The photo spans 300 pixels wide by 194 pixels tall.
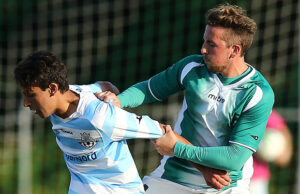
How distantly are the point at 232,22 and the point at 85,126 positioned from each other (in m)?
1.03

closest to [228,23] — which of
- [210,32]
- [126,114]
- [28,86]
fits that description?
[210,32]

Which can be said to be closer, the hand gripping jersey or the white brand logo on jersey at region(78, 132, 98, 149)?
the white brand logo on jersey at region(78, 132, 98, 149)

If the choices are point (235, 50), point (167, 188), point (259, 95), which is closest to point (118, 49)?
point (167, 188)

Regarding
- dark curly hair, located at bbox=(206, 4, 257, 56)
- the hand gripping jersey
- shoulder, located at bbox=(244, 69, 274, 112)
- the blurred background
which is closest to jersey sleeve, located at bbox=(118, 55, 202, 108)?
the hand gripping jersey

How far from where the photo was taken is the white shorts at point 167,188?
4508mm

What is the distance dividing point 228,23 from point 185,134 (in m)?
0.69

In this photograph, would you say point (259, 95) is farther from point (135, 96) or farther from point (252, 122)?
point (135, 96)

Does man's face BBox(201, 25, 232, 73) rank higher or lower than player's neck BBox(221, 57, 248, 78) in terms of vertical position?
higher

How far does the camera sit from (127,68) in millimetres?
10922

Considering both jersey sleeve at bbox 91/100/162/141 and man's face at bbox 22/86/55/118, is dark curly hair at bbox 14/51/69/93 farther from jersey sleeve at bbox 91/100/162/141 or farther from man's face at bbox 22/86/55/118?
jersey sleeve at bbox 91/100/162/141

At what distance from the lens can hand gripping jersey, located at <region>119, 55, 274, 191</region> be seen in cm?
430

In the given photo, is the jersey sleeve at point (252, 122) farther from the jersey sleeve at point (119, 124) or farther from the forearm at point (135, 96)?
the forearm at point (135, 96)

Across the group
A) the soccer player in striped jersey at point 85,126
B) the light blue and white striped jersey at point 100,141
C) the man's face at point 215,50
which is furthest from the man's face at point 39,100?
the man's face at point 215,50

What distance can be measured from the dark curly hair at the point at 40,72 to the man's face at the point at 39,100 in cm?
2
